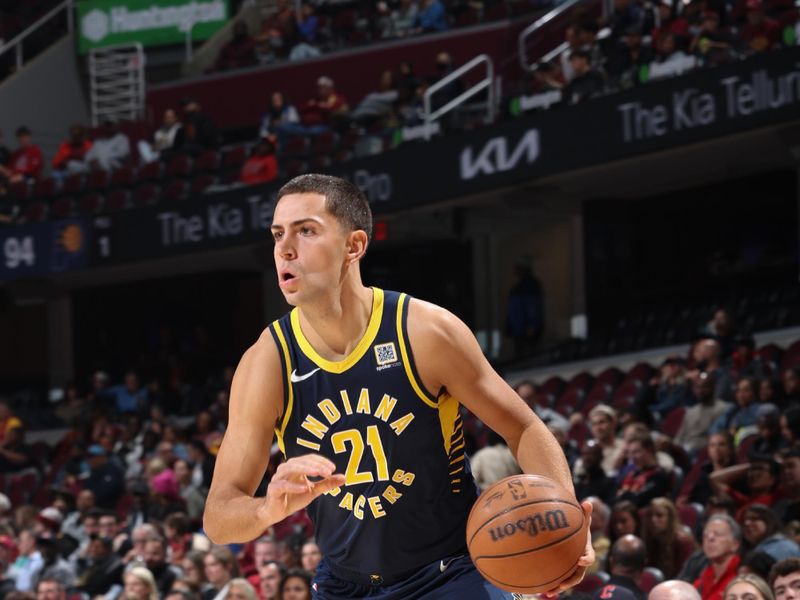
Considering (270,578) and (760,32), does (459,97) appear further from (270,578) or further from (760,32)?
(270,578)

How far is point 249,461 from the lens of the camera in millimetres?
4129

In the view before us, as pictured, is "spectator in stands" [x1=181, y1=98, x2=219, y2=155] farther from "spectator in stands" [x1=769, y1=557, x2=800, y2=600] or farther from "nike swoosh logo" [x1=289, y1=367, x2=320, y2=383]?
"nike swoosh logo" [x1=289, y1=367, x2=320, y2=383]

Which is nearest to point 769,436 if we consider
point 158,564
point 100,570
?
point 158,564

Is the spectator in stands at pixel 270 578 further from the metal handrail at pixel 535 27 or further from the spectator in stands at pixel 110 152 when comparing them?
the spectator in stands at pixel 110 152

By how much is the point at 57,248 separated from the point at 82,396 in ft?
10.4

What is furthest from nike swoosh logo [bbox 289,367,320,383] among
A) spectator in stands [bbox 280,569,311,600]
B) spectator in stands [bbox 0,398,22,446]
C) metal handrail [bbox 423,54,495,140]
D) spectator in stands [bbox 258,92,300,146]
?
spectator in stands [bbox 258,92,300,146]

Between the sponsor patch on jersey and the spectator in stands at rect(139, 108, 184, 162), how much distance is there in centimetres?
1604

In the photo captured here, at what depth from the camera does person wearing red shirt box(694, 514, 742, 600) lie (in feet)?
26.2

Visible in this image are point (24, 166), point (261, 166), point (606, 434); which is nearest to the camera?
point (606, 434)

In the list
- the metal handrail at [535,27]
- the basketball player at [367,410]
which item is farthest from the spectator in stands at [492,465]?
the basketball player at [367,410]

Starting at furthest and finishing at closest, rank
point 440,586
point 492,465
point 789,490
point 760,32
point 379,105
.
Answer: point 379,105 < point 760,32 < point 492,465 < point 789,490 < point 440,586

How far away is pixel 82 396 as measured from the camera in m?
21.6

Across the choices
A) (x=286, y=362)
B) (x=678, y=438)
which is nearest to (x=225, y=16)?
(x=678, y=438)

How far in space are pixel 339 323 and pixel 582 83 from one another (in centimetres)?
1131
